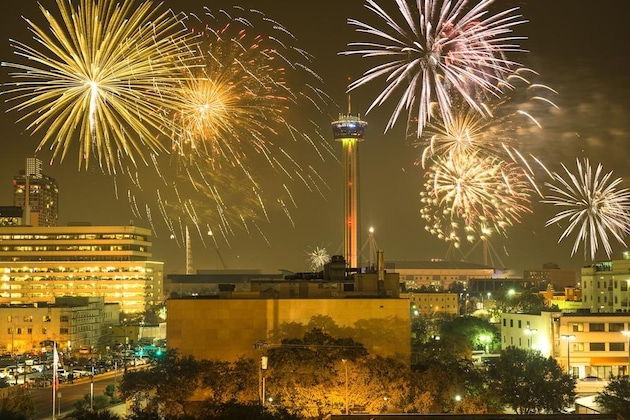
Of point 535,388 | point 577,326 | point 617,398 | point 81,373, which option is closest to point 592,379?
point 577,326

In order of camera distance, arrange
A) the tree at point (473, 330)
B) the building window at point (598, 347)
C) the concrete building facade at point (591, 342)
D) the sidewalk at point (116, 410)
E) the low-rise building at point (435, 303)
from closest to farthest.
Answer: the sidewalk at point (116, 410), the concrete building facade at point (591, 342), the building window at point (598, 347), the tree at point (473, 330), the low-rise building at point (435, 303)

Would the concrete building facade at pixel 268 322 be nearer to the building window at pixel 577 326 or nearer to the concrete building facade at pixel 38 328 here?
the building window at pixel 577 326

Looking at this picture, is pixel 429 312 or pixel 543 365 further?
pixel 429 312

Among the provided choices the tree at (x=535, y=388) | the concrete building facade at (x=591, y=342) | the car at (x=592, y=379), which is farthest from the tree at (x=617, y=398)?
the concrete building facade at (x=591, y=342)

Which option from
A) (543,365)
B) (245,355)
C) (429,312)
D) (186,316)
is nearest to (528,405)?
(543,365)

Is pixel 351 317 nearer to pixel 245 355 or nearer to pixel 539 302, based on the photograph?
pixel 245 355

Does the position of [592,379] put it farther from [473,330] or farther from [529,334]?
[473,330]

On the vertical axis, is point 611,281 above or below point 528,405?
above
